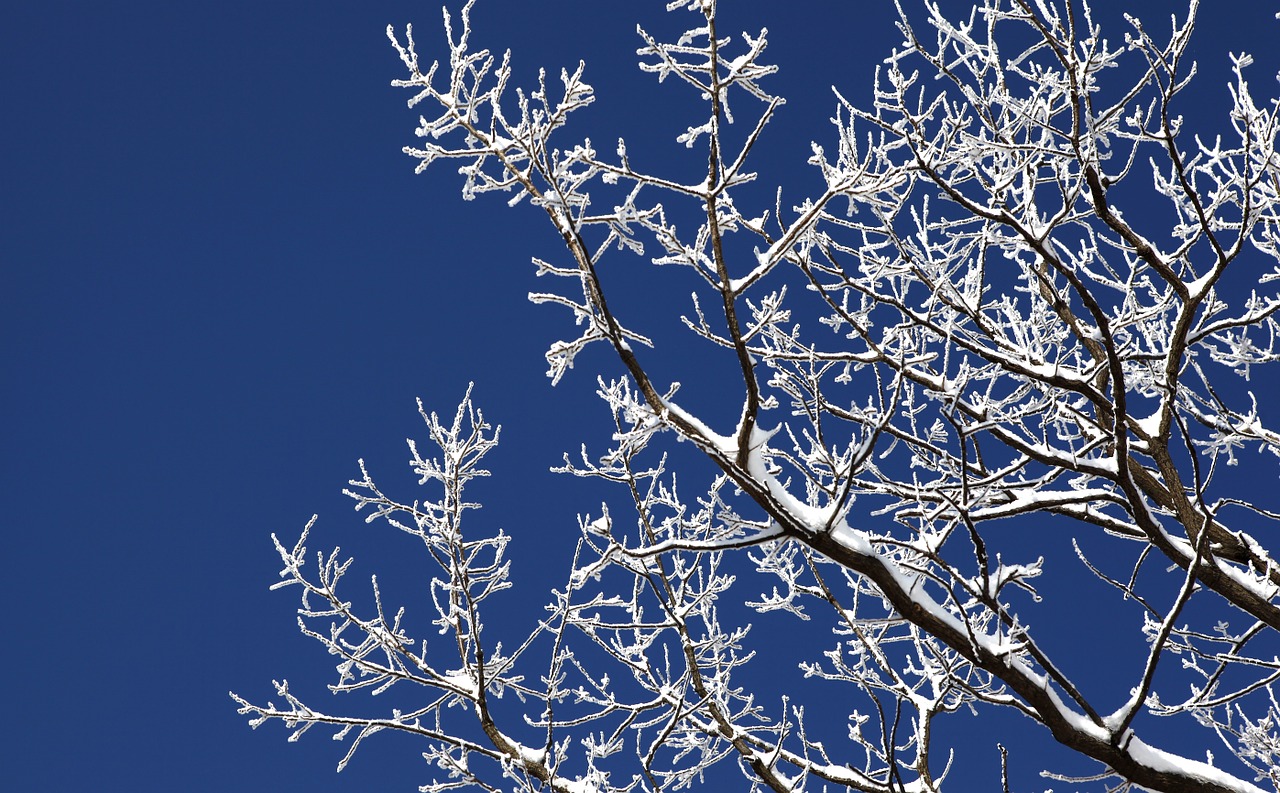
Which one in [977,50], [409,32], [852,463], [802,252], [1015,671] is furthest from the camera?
[802,252]

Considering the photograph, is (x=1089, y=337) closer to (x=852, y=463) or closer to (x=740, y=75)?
(x=852, y=463)

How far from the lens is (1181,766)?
3.76 metres

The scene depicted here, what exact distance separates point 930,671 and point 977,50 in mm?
3072

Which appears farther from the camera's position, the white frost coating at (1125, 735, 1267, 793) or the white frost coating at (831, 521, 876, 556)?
the white frost coating at (1125, 735, 1267, 793)

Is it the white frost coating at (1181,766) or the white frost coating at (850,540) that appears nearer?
the white frost coating at (850,540)

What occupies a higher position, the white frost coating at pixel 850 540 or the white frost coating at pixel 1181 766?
the white frost coating at pixel 850 540

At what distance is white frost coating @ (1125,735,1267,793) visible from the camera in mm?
3701

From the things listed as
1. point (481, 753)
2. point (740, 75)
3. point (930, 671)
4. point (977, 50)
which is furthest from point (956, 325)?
point (481, 753)

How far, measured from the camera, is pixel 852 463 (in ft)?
10.4

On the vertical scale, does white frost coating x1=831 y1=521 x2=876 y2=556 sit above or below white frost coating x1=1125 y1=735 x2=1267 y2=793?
above

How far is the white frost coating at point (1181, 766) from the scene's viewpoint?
370 centimetres

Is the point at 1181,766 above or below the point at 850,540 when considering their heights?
below

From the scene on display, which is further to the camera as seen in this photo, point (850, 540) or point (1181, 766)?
point (1181, 766)

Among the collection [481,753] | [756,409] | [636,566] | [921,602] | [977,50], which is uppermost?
[977,50]
